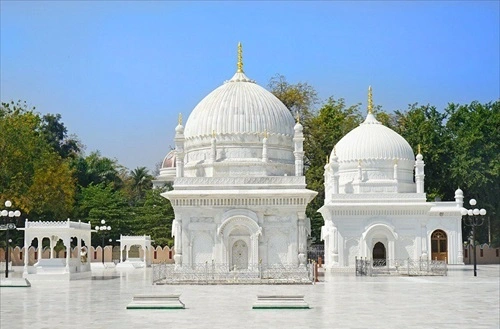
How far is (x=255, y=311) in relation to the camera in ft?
60.4

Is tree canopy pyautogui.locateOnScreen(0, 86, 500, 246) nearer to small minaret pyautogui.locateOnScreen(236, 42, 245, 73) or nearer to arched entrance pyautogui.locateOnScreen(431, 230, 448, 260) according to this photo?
arched entrance pyautogui.locateOnScreen(431, 230, 448, 260)

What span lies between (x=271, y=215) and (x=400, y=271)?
8.55 meters

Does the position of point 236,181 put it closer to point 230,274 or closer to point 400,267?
point 230,274

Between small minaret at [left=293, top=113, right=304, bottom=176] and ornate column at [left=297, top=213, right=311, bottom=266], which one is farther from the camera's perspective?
small minaret at [left=293, top=113, right=304, bottom=176]

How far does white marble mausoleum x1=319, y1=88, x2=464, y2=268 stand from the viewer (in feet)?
132

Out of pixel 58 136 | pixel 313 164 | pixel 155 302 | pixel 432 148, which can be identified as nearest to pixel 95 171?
pixel 58 136

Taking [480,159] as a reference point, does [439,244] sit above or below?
below

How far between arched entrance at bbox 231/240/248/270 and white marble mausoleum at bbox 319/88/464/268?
8197 millimetres

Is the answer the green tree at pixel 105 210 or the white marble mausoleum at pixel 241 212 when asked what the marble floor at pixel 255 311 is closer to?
the white marble mausoleum at pixel 241 212

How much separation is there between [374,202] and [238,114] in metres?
9.48

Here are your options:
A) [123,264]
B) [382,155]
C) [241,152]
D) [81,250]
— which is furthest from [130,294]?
[123,264]

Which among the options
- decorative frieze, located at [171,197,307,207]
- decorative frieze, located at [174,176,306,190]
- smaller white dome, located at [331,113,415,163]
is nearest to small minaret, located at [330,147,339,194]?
smaller white dome, located at [331,113,415,163]

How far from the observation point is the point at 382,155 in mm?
43281

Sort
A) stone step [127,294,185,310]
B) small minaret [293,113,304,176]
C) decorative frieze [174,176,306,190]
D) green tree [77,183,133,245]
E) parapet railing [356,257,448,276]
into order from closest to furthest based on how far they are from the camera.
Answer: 1. stone step [127,294,185,310]
2. decorative frieze [174,176,306,190]
3. small minaret [293,113,304,176]
4. parapet railing [356,257,448,276]
5. green tree [77,183,133,245]
